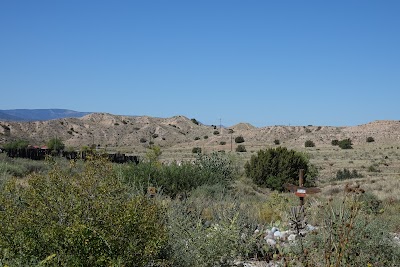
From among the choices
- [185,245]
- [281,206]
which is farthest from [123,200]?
[281,206]

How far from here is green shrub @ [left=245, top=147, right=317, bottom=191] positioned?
28.8 metres

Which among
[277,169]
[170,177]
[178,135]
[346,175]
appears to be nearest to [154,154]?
[277,169]

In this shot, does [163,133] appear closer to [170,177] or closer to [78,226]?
[170,177]

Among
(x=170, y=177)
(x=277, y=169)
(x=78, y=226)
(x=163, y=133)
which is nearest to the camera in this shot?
(x=78, y=226)

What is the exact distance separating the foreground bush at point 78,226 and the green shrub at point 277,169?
22731 millimetres

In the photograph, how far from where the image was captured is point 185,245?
714 cm

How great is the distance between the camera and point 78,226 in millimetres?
5348

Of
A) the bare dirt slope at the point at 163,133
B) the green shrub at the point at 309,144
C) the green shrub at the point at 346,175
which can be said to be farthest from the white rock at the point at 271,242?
the bare dirt slope at the point at 163,133

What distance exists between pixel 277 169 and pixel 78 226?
25.2 meters

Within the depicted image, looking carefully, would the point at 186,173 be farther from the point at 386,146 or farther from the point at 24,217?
the point at 386,146

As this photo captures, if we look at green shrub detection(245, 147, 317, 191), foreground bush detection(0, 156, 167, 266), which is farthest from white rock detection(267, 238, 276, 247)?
green shrub detection(245, 147, 317, 191)

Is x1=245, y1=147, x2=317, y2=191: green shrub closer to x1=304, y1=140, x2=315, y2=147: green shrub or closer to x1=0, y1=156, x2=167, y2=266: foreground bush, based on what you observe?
x1=0, y1=156, x2=167, y2=266: foreground bush

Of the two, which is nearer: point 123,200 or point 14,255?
point 14,255

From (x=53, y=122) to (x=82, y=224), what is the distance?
103 metres
